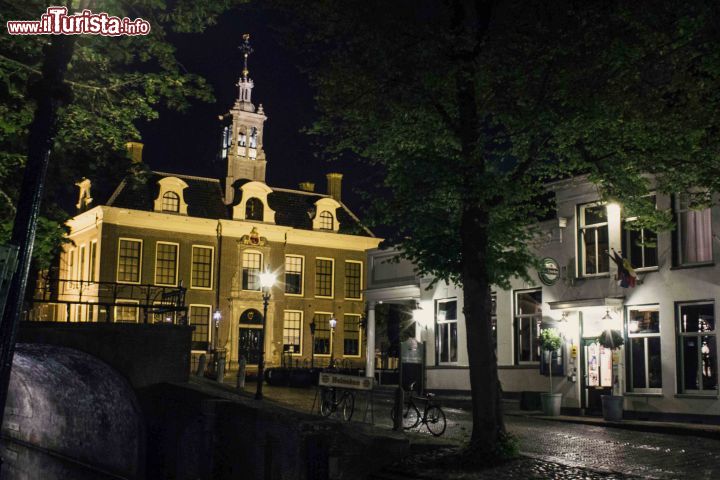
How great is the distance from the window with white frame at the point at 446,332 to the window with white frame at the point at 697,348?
9.19 meters

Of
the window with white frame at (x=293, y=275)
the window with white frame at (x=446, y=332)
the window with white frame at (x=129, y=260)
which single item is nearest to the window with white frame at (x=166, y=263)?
the window with white frame at (x=129, y=260)

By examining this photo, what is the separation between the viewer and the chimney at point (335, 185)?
58000 millimetres

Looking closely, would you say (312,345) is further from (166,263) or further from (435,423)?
(435,423)

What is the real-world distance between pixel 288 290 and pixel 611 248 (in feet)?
105

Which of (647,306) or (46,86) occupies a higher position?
(46,86)

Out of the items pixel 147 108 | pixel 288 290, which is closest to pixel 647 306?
pixel 147 108

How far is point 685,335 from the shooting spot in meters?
21.3

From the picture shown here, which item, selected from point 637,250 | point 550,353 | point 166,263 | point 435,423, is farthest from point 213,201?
point 435,423

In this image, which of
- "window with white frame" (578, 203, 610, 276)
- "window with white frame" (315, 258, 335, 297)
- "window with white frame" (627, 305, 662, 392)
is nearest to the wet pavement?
"window with white frame" (627, 305, 662, 392)

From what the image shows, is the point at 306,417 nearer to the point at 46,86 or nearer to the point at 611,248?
the point at 46,86

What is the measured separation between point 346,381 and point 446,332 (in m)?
12.8

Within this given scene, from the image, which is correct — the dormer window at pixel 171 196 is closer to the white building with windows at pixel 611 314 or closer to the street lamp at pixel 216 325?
the street lamp at pixel 216 325

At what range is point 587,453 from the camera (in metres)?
15.2

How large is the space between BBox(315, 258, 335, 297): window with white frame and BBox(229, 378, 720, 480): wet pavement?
33.0 meters
